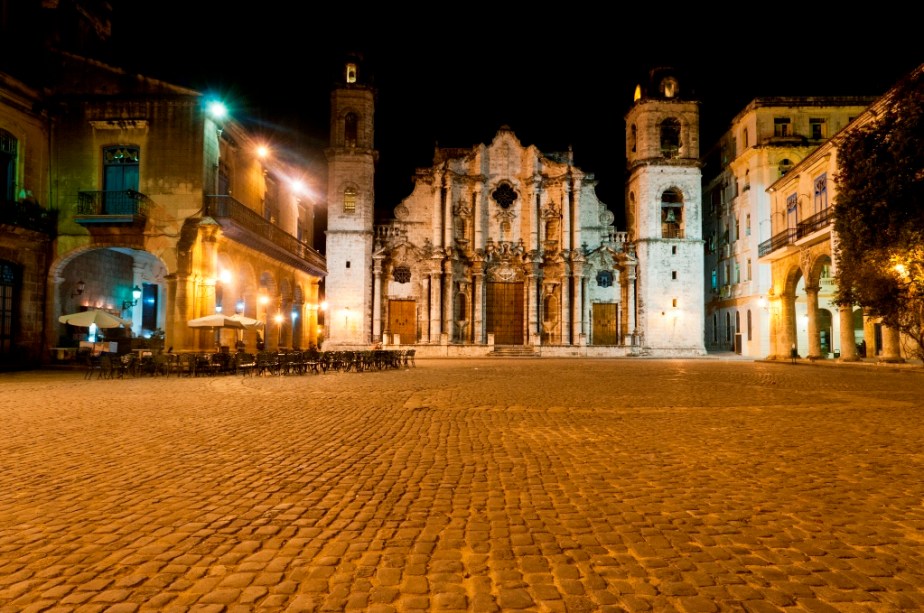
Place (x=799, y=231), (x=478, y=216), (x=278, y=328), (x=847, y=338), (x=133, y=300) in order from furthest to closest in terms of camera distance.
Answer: (x=478, y=216) < (x=278, y=328) < (x=799, y=231) < (x=133, y=300) < (x=847, y=338)

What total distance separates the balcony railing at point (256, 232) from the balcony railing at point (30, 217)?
5.90m

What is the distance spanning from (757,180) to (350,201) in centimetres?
2855

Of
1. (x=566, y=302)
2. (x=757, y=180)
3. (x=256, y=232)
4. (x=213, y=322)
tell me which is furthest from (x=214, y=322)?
(x=757, y=180)

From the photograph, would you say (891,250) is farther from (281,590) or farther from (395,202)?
(395,202)

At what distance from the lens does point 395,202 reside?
1959 inches

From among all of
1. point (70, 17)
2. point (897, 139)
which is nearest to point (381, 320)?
point (70, 17)

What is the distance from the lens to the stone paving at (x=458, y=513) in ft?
10.5

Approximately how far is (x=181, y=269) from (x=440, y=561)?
20.8m

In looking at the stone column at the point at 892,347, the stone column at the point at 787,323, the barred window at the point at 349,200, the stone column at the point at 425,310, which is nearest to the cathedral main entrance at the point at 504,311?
the stone column at the point at 425,310

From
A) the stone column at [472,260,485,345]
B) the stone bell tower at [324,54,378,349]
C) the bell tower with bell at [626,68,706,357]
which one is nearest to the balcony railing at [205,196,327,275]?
the stone bell tower at [324,54,378,349]

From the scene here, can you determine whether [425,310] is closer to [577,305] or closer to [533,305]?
[533,305]

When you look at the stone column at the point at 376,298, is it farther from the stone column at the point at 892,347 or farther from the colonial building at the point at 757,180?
the stone column at the point at 892,347

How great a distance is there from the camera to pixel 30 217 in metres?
20.6

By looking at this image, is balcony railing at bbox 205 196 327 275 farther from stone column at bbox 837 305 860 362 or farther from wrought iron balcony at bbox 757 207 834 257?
stone column at bbox 837 305 860 362
